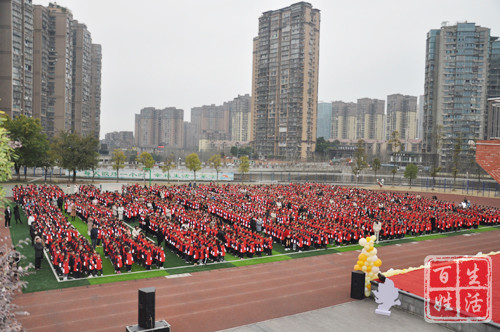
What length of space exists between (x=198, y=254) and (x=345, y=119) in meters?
172

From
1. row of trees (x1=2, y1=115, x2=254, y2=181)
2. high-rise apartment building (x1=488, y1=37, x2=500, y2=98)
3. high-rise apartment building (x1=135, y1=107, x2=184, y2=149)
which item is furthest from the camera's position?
high-rise apartment building (x1=135, y1=107, x2=184, y2=149)

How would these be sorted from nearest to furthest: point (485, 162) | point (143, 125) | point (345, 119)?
1. point (485, 162)
2. point (345, 119)
3. point (143, 125)

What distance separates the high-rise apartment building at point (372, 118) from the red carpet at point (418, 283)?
164731 millimetres

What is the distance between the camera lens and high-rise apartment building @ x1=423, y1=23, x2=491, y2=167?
81500 mm

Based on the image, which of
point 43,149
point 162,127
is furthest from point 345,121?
point 43,149

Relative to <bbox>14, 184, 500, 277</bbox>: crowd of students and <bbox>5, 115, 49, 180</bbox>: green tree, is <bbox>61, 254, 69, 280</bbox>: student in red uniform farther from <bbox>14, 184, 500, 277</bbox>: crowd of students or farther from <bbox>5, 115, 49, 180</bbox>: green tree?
<bbox>5, 115, 49, 180</bbox>: green tree

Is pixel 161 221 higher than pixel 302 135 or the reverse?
the reverse

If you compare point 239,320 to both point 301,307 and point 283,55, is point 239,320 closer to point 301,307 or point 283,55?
point 301,307

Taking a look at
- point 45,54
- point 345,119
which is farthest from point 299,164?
point 345,119

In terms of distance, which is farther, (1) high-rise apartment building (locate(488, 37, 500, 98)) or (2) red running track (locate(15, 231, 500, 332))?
(1) high-rise apartment building (locate(488, 37, 500, 98))

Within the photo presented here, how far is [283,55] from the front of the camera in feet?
322

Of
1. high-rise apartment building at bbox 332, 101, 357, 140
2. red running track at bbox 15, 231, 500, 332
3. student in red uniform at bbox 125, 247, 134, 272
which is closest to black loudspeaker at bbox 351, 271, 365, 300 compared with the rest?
red running track at bbox 15, 231, 500, 332

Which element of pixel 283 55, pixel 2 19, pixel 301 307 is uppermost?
pixel 283 55

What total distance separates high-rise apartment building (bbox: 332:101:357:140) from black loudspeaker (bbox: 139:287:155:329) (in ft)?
574
